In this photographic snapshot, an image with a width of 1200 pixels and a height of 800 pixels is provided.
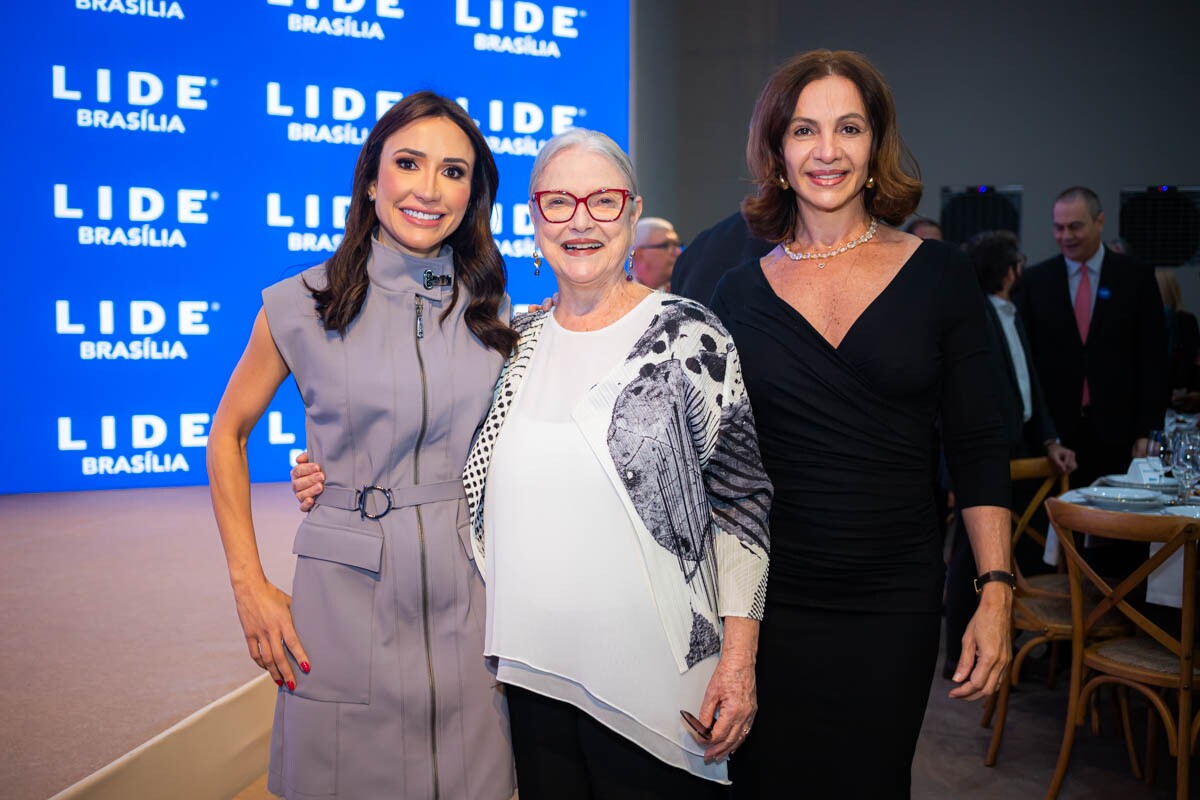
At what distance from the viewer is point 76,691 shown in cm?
309

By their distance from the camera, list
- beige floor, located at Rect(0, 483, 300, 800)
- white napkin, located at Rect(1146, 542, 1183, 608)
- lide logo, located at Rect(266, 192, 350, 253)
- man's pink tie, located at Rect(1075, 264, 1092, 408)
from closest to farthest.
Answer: beige floor, located at Rect(0, 483, 300, 800)
white napkin, located at Rect(1146, 542, 1183, 608)
man's pink tie, located at Rect(1075, 264, 1092, 408)
lide logo, located at Rect(266, 192, 350, 253)

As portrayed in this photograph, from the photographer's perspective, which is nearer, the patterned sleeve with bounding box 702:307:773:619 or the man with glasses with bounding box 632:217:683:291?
the patterned sleeve with bounding box 702:307:773:619

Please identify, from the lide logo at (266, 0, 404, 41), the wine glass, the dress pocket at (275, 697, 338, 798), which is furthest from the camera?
the lide logo at (266, 0, 404, 41)

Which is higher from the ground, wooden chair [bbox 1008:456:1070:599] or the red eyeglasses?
the red eyeglasses

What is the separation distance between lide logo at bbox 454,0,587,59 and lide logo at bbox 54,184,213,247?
1.71 meters

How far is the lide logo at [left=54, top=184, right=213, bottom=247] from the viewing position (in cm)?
518

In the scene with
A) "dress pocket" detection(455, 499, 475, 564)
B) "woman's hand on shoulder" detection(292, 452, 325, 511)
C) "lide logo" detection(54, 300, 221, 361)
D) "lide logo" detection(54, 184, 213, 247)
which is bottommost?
"dress pocket" detection(455, 499, 475, 564)

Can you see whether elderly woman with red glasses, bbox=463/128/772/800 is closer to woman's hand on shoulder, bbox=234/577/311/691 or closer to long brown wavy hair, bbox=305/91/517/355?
long brown wavy hair, bbox=305/91/517/355

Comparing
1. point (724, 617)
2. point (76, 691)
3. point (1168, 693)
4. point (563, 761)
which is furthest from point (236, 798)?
point (1168, 693)

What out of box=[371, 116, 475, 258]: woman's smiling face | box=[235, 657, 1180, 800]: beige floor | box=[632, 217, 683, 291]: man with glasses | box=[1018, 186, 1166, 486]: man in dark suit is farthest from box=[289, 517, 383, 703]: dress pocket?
box=[1018, 186, 1166, 486]: man in dark suit

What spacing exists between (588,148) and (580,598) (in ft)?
2.23

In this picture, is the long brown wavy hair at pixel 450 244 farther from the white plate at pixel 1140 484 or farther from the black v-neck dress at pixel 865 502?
the white plate at pixel 1140 484

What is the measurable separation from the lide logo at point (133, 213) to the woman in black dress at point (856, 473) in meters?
4.41

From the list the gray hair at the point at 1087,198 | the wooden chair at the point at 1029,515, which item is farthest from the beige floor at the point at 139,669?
the gray hair at the point at 1087,198
